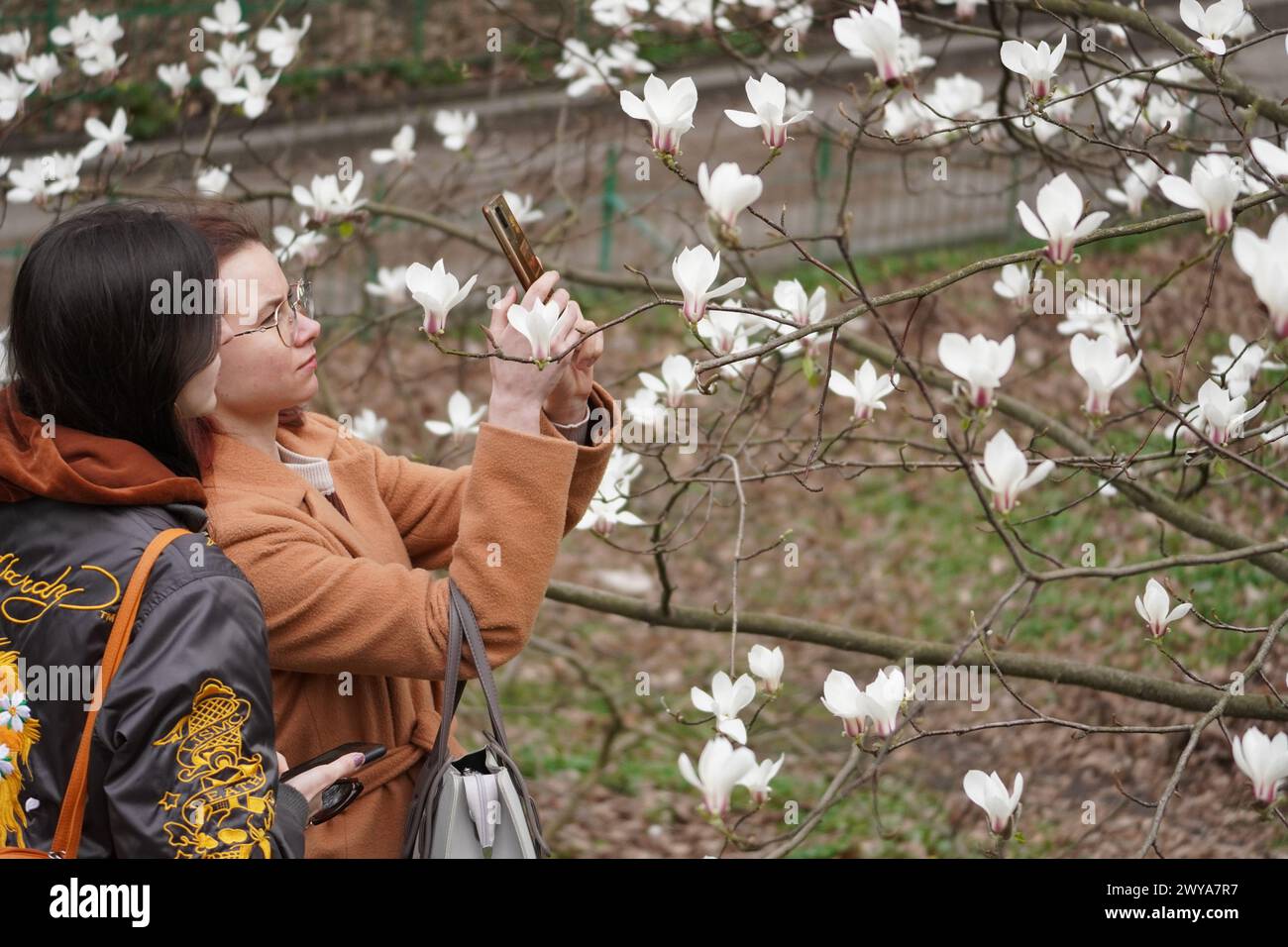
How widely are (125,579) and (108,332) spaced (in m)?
0.30

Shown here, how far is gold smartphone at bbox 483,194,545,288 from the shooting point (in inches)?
79.4

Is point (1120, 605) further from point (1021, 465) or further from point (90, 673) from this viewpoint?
point (90, 673)

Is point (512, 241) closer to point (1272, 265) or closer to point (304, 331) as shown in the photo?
point (304, 331)

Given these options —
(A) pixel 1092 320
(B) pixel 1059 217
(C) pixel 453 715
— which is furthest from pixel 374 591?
(A) pixel 1092 320

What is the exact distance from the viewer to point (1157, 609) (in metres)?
2.18

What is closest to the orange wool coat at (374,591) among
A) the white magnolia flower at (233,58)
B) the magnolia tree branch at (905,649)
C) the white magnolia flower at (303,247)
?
the magnolia tree branch at (905,649)

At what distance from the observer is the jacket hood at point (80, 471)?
1678 millimetres

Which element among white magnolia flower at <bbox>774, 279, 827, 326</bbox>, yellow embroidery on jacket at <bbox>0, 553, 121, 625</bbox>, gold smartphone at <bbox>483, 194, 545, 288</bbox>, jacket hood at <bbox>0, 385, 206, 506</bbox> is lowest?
yellow embroidery on jacket at <bbox>0, 553, 121, 625</bbox>

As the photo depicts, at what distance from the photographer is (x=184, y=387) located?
1792 millimetres

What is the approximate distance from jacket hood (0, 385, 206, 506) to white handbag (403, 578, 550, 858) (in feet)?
1.26

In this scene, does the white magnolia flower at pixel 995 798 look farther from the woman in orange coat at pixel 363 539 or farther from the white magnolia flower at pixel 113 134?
the white magnolia flower at pixel 113 134

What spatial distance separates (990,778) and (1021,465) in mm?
415

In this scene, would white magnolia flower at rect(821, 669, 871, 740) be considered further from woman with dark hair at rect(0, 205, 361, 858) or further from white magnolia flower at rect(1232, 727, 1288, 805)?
woman with dark hair at rect(0, 205, 361, 858)

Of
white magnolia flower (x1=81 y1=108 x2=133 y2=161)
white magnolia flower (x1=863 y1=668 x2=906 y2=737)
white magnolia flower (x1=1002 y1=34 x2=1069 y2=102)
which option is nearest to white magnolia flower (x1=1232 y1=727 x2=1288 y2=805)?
white magnolia flower (x1=863 y1=668 x2=906 y2=737)
